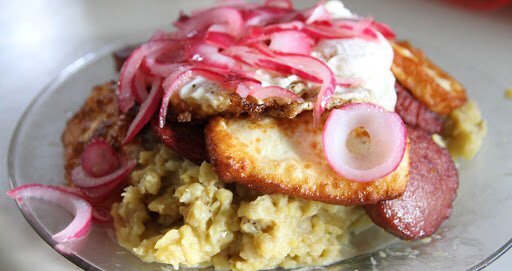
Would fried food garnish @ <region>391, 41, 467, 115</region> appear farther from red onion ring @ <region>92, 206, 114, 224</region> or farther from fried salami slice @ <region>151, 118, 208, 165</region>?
red onion ring @ <region>92, 206, 114, 224</region>

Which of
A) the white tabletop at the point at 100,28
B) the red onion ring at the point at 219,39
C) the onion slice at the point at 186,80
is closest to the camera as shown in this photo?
the onion slice at the point at 186,80

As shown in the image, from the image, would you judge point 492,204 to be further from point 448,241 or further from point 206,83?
point 206,83

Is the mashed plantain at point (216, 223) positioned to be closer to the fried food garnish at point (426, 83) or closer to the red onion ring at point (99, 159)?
the red onion ring at point (99, 159)

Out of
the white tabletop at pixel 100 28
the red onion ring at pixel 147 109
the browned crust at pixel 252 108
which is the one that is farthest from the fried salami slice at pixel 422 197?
the white tabletop at pixel 100 28

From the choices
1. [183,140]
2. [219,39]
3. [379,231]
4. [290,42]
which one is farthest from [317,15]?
[379,231]

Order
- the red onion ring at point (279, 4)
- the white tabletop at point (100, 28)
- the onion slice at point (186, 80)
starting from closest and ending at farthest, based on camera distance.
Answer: the onion slice at point (186, 80)
the red onion ring at point (279, 4)
the white tabletop at point (100, 28)

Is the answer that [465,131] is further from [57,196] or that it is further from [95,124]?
[57,196]
